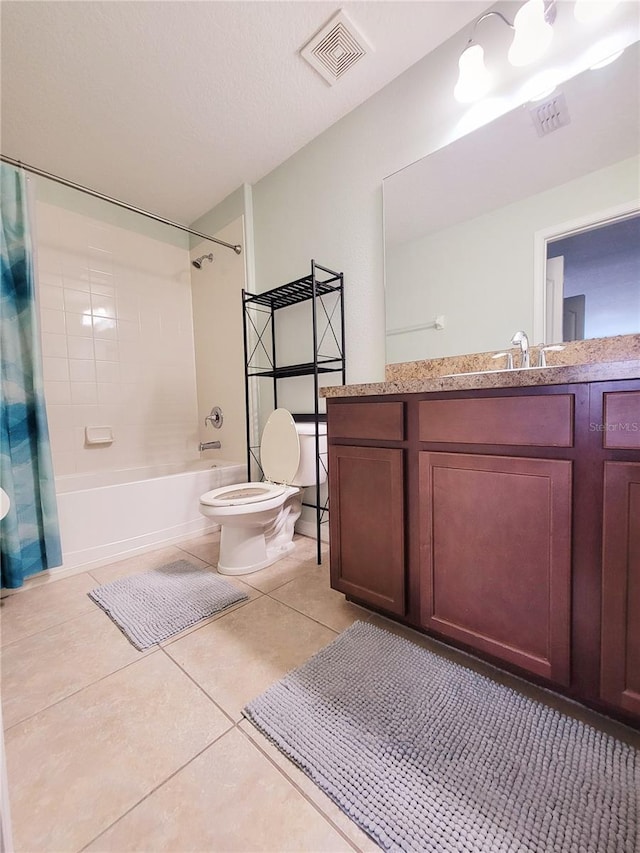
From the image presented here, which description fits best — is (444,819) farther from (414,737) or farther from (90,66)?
(90,66)

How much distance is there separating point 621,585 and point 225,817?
0.95 metres

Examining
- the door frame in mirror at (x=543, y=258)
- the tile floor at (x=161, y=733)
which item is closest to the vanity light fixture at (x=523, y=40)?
the door frame in mirror at (x=543, y=258)

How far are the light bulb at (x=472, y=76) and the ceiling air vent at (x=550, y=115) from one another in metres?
0.24

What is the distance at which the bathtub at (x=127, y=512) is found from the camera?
1771 millimetres

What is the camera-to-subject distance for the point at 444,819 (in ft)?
2.24

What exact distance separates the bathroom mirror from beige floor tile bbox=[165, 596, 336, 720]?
1226 mm

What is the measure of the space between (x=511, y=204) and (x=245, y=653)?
6.19 ft

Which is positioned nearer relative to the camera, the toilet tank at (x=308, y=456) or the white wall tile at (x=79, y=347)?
the toilet tank at (x=308, y=456)

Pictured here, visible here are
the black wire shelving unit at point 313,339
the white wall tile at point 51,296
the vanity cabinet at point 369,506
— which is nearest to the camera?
the vanity cabinet at point 369,506

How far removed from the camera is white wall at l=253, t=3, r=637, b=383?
149 cm

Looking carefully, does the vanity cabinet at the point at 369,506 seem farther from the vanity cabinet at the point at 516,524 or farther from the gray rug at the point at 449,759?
the gray rug at the point at 449,759

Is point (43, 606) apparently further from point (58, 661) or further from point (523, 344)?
point (523, 344)

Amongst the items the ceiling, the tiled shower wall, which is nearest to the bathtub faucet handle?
the tiled shower wall

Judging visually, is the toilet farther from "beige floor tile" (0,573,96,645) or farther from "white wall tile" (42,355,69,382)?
"white wall tile" (42,355,69,382)
